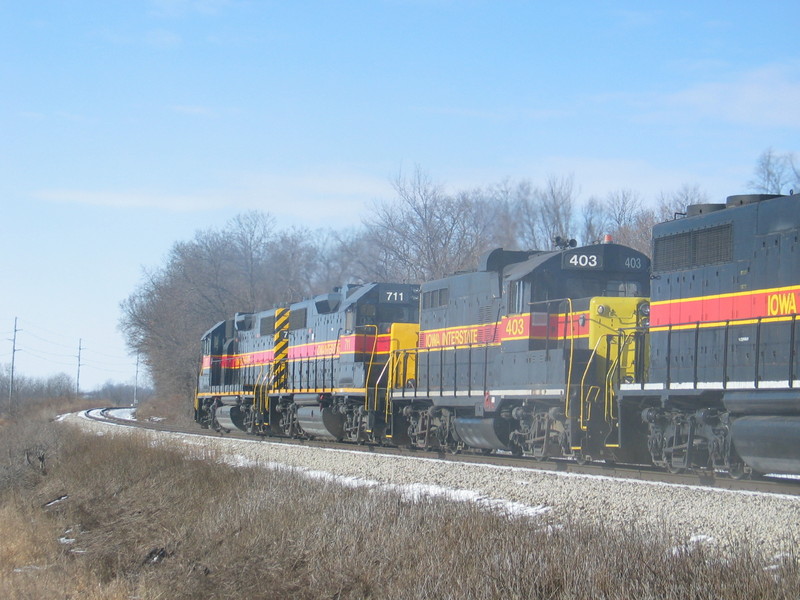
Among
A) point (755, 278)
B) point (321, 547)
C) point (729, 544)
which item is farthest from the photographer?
point (755, 278)

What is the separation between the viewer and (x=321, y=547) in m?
7.70

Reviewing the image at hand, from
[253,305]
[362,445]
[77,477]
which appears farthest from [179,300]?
[77,477]

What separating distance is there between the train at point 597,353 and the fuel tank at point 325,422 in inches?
1.2

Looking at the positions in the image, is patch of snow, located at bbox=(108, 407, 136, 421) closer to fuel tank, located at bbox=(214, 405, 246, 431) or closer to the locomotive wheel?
fuel tank, located at bbox=(214, 405, 246, 431)

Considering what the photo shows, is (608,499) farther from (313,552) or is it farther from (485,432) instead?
(485,432)

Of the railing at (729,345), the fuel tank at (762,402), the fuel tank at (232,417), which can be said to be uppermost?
the railing at (729,345)

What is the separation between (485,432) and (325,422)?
22.0 feet

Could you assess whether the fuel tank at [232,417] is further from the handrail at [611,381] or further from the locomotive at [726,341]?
the locomotive at [726,341]

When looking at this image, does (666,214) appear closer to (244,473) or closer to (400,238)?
(400,238)

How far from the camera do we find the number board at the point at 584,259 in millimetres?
14570

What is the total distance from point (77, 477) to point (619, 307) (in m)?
9.23

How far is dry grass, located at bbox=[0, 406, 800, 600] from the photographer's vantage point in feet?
19.5

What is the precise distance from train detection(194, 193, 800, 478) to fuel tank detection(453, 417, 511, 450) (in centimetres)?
3

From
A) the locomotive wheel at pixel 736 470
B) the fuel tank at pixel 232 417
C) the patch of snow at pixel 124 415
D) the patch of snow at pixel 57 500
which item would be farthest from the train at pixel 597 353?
the patch of snow at pixel 124 415
